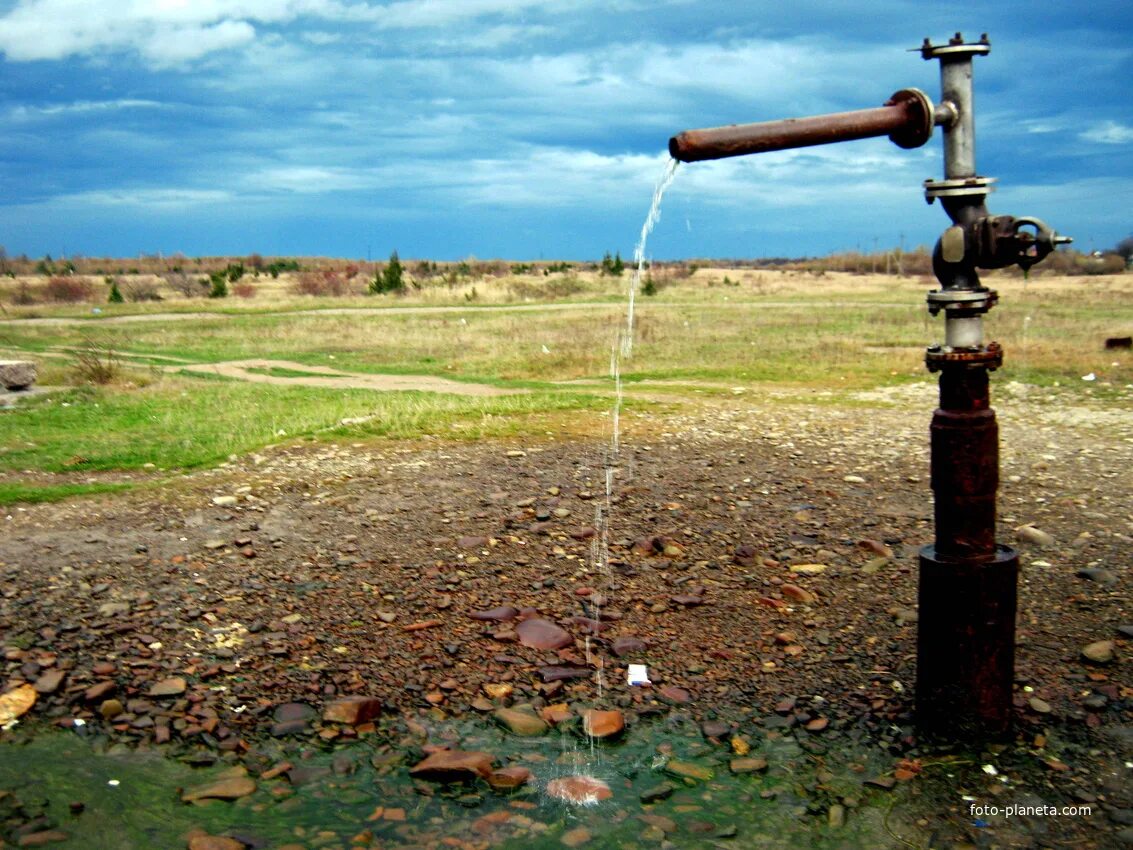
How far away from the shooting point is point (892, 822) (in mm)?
2967

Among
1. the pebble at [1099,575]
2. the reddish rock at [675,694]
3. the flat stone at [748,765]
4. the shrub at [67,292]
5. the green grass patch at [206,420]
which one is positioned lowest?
the flat stone at [748,765]

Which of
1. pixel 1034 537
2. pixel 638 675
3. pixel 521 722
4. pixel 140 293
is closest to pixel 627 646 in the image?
pixel 638 675

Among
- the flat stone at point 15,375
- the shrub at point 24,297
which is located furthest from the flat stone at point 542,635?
the shrub at point 24,297

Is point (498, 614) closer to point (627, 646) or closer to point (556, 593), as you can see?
point (556, 593)

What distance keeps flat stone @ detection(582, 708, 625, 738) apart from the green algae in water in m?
0.06

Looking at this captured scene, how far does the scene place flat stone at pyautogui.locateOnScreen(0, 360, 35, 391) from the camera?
1177 cm

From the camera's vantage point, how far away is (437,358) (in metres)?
15.4

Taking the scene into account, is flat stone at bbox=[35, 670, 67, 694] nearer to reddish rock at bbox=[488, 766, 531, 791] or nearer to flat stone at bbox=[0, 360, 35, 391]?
reddish rock at bbox=[488, 766, 531, 791]

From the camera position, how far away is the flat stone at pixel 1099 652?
3.83 m

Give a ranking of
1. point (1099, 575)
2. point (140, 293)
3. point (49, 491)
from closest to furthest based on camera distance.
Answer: point (1099, 575) < point (49, 491) < point (140, 293)

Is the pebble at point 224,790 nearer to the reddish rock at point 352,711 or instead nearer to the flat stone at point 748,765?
the reddish rock at point 352,711

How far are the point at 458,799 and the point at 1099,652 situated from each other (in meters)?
2.44

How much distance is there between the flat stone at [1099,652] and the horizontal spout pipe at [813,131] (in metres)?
2.12

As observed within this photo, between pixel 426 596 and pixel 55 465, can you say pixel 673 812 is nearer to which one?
pixel 426 596
